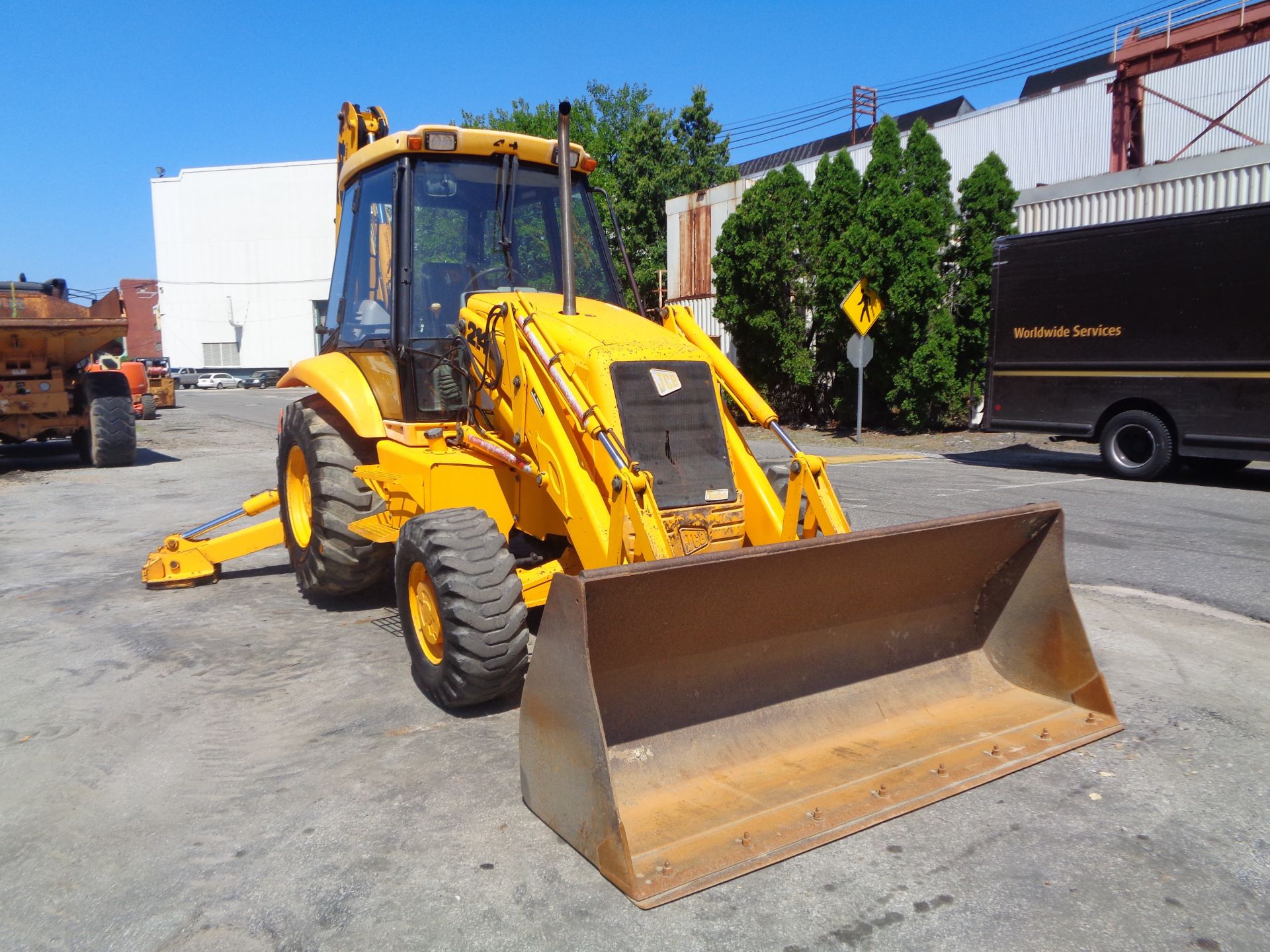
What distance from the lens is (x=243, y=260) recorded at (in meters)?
63.6

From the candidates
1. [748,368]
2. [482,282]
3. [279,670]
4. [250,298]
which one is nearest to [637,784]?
[279,670]

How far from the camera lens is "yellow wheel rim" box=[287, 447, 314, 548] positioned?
6.86 meters

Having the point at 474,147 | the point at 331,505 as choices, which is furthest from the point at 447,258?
the point at 331,505

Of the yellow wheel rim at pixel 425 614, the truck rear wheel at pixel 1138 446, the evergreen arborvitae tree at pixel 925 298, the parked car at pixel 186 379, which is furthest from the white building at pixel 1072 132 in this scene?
the parked car at pixel 186 379

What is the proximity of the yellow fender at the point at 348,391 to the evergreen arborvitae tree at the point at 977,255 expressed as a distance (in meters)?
15.1

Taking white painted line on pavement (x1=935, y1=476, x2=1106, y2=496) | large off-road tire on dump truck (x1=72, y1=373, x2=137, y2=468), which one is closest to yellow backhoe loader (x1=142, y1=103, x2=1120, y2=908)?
white painted line on pavement (x1=935, y1=476, x2=1106, y2=496)

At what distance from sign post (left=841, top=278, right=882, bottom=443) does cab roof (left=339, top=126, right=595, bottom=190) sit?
43.7 ft

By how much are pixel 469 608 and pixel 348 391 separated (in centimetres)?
241

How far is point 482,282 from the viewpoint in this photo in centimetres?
573

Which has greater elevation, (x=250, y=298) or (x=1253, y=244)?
(x=250, y=298)

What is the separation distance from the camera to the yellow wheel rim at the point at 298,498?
22.5ft

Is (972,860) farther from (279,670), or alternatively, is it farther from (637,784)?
(279,670)

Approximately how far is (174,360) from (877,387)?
2353 inches

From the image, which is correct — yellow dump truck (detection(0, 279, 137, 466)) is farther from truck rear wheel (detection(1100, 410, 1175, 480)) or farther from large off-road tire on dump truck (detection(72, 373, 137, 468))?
truck rear wheel (detection(1100, 410, 1175, 480))
